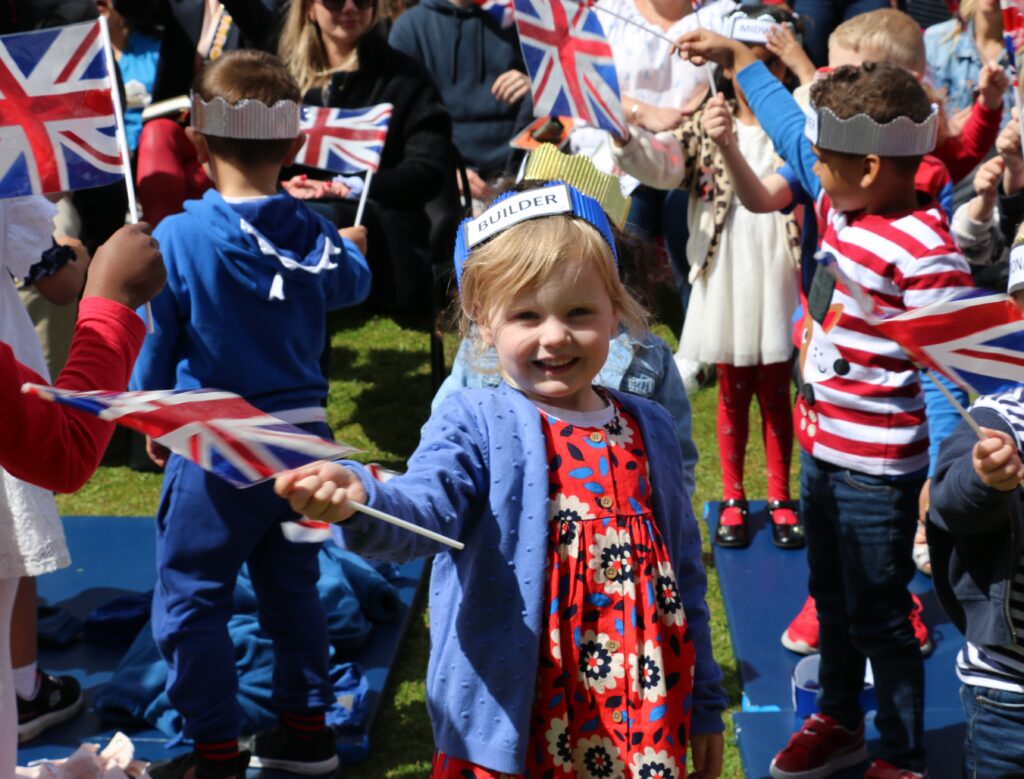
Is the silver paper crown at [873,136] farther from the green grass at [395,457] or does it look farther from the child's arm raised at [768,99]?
the green grass at [395,457]

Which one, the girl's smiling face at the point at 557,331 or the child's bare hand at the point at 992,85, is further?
the child's bare hand at the point at 992,85

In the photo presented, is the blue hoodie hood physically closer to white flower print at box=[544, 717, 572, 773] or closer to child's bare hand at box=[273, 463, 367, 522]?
white flower print at box=[544, 717, 572, 773]

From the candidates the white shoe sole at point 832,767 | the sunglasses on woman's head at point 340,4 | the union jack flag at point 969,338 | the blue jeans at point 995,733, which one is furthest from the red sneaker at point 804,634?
the sunglasses on woman's head at point 340,4

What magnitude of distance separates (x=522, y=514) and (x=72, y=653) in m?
2.86

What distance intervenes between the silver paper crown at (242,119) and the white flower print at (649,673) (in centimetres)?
207

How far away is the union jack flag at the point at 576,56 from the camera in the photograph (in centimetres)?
476

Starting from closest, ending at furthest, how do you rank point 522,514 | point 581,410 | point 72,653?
1. point 522,514
2. point 581,410
3. point 72,653

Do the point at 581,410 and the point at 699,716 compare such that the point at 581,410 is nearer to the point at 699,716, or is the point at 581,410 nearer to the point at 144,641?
the point at 699,716

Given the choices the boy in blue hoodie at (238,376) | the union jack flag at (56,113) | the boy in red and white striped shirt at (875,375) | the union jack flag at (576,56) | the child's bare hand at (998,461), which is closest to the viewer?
the child's bare hand at (998,461)

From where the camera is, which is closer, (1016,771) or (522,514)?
(522,514)

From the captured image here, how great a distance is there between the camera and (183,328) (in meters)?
3.88

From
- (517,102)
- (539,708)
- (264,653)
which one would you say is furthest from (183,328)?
(517,102)

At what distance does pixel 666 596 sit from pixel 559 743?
0.32m

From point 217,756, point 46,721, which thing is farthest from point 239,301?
point 46,721
